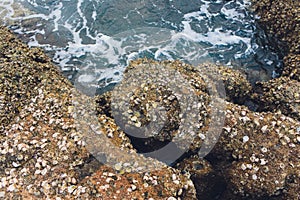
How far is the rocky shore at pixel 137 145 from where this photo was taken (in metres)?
7.13

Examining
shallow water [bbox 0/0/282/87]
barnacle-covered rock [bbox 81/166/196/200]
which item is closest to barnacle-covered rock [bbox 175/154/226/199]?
barnacle-covered rock [bbox 81/166/196/200]

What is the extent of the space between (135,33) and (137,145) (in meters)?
6.98

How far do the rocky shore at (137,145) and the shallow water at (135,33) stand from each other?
312 cm

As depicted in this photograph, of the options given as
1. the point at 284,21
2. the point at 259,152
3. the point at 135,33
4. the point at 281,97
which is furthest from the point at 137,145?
the point at 284,21

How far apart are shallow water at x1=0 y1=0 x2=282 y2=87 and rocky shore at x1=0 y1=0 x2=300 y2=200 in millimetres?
3115

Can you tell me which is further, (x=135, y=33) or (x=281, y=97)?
(x=135, y=33)

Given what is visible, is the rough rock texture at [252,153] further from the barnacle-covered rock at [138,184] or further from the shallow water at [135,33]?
the shallow water at [135,33]

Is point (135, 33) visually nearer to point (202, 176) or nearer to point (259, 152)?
point (202, 176)

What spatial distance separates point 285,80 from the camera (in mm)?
10062

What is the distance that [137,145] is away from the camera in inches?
A: 330

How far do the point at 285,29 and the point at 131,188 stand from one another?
8.19 metres

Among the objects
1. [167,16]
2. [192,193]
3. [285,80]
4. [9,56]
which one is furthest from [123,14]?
[192,193]

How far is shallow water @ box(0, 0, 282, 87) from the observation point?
12.9m

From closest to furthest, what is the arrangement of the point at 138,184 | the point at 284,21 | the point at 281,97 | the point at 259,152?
the point at 138,184
the point at 259,152
the point at 281,97
the point at 284,21
